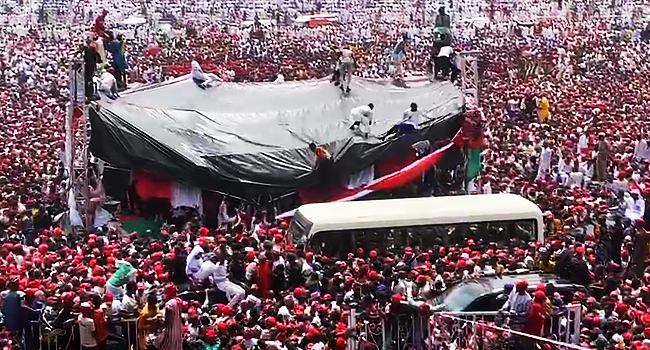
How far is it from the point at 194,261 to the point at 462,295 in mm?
2887

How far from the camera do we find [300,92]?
1689 cm

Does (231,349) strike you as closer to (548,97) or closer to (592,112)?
(592,112)

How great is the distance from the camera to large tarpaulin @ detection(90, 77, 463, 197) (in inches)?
532

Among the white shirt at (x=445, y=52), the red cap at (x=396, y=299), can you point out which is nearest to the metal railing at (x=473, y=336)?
the red cap at (x=396, y=299)

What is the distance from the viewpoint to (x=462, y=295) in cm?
931

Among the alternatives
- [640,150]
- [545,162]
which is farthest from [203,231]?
[640,150]

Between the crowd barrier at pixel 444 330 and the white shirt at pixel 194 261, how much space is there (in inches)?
93.8

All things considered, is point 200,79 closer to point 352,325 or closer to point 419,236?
point 419,236

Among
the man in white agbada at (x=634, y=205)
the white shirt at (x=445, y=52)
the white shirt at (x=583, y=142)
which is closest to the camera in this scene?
the man in white agbada at (x=634, y=205)

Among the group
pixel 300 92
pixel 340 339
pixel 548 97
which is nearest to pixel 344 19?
pixel 548 97

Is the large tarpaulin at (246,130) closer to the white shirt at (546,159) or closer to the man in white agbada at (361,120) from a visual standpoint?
the man in white agbada at (361,120)

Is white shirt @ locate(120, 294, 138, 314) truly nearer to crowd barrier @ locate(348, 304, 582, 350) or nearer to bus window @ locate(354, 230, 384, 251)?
crowd barrier @ locate(348, 304, 582, 350)

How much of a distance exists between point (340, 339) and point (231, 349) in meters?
0.90

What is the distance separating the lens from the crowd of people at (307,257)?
28.6 feet
